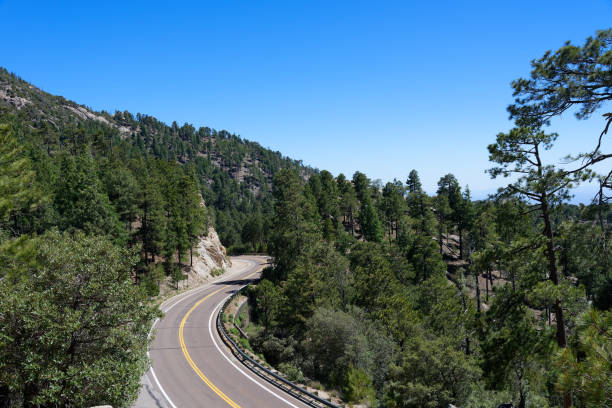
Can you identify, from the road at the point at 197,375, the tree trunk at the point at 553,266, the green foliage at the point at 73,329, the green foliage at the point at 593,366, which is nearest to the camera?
the green foliage at the point at 593,366

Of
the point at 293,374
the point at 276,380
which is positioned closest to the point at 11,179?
the point at 276,380

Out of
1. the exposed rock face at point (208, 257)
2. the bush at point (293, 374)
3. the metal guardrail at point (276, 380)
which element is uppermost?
the exposed rock face at point (208, 257)

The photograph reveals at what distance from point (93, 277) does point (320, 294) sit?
74.3ft

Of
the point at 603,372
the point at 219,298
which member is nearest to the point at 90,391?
the point at 603,372

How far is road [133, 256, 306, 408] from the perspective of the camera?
1639cm

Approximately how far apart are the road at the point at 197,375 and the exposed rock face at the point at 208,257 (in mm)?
20419

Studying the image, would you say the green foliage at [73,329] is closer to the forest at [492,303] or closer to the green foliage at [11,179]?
the green foliage at [11,179]

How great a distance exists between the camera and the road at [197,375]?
1639 centimetres

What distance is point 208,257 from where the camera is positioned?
5712 centimetres

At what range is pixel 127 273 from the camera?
12.4 m

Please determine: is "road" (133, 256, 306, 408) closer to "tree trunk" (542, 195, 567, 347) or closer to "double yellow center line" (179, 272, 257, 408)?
"double yellow center line" (179, 272, 257, 408)

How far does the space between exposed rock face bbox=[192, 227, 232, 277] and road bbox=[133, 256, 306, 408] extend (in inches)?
804

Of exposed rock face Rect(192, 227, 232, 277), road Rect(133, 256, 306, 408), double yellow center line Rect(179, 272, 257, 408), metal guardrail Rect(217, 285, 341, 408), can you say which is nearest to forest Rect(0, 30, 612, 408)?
metal guardrail Rect(217, 285, 341, 408)

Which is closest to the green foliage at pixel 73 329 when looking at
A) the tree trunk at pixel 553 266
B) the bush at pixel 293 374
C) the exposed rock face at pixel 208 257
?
the bush at pixel 293 374
